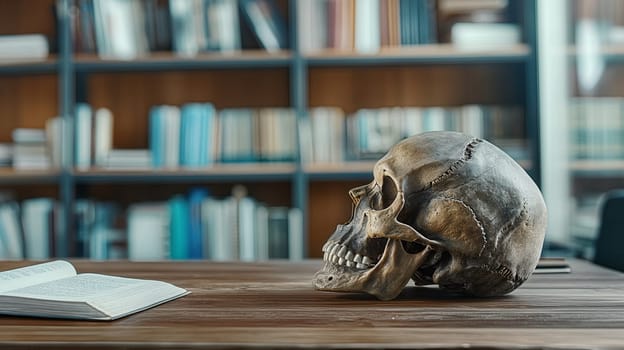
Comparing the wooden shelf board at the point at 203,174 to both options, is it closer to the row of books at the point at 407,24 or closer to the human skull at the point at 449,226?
the row of books at the point at 407,24

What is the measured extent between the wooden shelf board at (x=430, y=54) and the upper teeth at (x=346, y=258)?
1.91 metres

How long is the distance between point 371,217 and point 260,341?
321 millimetres

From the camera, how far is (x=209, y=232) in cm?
297

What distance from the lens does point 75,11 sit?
303 centimetres

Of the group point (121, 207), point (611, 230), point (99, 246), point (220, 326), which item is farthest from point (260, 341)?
point (121, 207)

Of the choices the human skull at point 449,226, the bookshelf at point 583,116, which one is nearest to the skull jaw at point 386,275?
the human skull at point 449,226

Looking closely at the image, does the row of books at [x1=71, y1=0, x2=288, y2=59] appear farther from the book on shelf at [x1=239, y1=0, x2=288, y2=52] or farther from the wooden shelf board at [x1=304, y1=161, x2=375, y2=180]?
the wooden shelf board at [x1=304, y1=161, x2=375, y2=180]

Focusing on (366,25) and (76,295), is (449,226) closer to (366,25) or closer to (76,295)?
(76,295)

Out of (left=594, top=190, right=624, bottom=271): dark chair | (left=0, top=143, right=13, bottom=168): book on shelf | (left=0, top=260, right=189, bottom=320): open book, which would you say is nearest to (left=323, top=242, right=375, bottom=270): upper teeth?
(left=0, top=260, right=189, bottom=320): open book

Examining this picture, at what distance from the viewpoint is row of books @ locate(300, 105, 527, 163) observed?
2.95 meters

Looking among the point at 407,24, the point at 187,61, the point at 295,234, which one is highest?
the point at 407,24

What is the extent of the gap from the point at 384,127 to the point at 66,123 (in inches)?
46.9

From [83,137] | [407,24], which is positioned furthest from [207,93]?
[407,24]

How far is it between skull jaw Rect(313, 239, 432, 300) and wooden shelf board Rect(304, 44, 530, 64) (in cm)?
195
